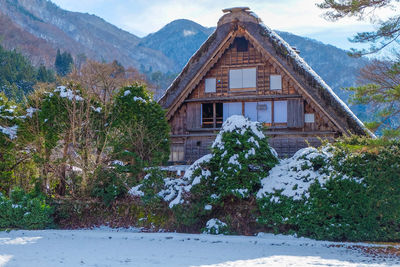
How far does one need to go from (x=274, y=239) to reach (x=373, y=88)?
579 cm

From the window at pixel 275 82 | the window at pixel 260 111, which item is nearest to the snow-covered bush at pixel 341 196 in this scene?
the window at pixel 275 82

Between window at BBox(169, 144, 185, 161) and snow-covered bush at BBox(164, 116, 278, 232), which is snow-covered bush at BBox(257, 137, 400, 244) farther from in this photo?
window at BBox(169, 144, 185, 161)

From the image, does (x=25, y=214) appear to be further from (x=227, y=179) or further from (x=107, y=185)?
(x=227, y=179)

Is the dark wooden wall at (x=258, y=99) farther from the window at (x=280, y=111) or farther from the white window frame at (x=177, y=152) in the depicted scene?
the white window frame at (x=177, y=152)

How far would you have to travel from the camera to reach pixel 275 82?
21484 millimetres

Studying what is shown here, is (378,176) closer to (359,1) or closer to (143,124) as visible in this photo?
(359,1)

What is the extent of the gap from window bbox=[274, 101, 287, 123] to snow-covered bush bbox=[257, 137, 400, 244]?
365 inches

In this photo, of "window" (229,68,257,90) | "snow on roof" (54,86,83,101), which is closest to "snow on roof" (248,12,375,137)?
"window" (229,68,257,90)

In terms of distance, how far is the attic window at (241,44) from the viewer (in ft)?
72.4

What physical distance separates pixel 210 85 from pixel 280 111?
3857 mm

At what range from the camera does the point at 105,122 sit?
17.1 m

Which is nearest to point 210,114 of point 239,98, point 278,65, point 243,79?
point 239,98

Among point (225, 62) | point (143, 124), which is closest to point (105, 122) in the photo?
point (143, 124)

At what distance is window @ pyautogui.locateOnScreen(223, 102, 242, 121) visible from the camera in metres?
22.4
